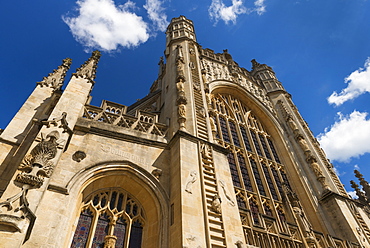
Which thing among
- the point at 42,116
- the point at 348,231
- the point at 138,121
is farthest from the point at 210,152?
the point at 348,231

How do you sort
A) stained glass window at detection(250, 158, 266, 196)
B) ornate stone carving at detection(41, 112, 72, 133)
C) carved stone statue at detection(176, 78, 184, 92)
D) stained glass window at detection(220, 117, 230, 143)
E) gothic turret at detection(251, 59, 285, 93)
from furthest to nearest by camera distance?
gothic turret at detection(251, 59, 285, 93)
stained glass window at detection(220, 117, 230, 143)
stained glass window at detection(250, 158, 266, 196)
carved stone statue at detection(176, 78, 184, 92)
ornate stone carving at detection(41, 112, 72, 133)

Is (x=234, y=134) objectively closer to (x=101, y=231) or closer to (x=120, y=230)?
(x=120, y=230)

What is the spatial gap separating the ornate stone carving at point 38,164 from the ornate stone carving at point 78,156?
0.83m

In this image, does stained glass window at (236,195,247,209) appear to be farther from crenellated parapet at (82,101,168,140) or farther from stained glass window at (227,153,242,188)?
crenellated parapet at (82,101,168,140)

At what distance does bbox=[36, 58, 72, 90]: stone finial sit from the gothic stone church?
46mm

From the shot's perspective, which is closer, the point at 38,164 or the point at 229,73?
the point at 38,164

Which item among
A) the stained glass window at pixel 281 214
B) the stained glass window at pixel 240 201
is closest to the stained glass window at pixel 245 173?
the stained glass window at pixel 240 201

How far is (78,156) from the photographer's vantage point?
23.4ft

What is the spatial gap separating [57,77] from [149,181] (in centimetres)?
710

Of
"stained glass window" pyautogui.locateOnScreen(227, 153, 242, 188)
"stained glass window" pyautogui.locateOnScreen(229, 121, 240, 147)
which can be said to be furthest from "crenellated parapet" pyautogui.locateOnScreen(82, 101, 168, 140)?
"stained glass window" pyautogui.locateOnScreen(229, 121, 240, 147)

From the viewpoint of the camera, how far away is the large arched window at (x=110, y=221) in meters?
6.29

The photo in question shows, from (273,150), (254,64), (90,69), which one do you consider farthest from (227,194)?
(254,64)

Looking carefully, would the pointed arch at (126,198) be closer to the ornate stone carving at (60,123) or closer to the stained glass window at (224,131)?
the ornate stone carving at (60,123)

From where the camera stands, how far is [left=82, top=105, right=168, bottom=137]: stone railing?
9.11m
